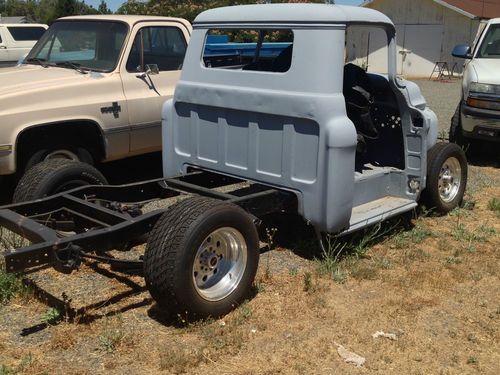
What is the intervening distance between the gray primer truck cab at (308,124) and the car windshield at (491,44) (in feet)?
12.8

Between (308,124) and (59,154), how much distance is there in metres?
2.78

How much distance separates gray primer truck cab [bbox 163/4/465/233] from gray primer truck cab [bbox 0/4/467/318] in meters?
0.01

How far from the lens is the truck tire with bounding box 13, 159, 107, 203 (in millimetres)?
4715

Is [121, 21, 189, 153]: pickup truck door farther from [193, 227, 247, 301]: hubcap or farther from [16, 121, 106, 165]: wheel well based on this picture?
[193, 227, 247, 301]: hubcap

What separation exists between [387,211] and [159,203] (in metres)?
2.40

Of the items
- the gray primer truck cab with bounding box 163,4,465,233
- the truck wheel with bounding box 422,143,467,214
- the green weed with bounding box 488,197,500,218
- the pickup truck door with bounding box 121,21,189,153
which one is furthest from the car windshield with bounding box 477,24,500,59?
the pickup truck door with bounding box 121,21,189,153

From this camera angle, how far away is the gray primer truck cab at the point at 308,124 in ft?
14.7

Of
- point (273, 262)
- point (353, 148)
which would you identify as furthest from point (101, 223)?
point (353, 148)

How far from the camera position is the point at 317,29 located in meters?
4.50

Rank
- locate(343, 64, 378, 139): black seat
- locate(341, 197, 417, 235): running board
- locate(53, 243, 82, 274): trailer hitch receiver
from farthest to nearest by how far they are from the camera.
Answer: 1. locate(343, 64, 378, 139): black seat
2. locate(341, 197, 417, 235): running board
3. locate(53, 243, 82, 274): trailer hitch receiver

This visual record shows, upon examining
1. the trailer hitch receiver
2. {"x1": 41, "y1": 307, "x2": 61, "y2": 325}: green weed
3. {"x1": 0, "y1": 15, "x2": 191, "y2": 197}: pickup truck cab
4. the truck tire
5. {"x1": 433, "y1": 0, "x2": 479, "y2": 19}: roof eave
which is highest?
{"x1": 433, "y1": 0, "x2": 479, "y2": 19}: roof eave

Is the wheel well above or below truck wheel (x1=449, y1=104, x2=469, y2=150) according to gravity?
above

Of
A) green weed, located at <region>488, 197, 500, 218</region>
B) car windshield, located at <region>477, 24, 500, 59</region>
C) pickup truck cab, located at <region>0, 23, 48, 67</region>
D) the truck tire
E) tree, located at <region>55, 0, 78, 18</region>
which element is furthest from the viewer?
tree, located at <region>55, 0, 78, 18</region>

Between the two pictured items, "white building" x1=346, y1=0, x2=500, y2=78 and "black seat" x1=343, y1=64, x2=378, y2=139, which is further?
"white building" x1=346, y1=0, x2=500, y2=78
